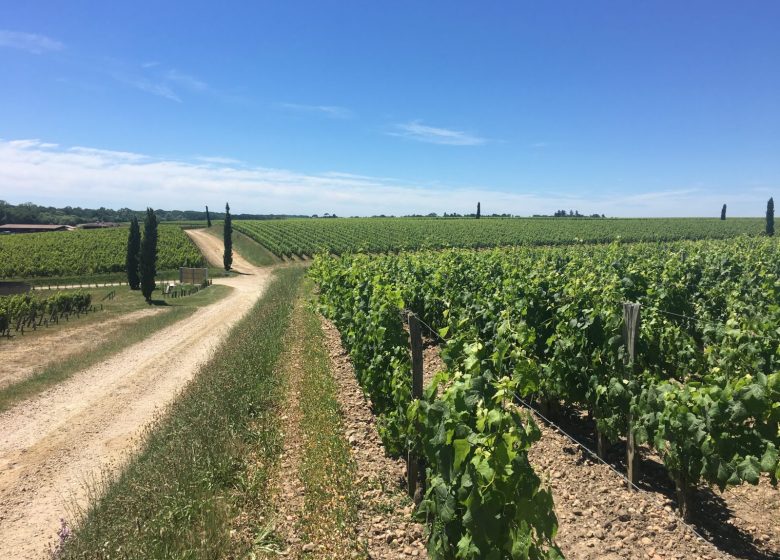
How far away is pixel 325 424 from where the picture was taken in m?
7.58

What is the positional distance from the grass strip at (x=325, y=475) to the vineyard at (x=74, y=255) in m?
37.6

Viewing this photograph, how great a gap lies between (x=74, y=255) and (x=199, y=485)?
149ft

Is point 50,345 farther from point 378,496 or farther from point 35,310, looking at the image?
point 378,496

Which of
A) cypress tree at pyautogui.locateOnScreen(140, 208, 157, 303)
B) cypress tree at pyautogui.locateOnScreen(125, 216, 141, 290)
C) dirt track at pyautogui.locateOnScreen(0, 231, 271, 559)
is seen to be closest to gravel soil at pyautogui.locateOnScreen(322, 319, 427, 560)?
dirt track at pyautogui.locateOnScreen(0, 231, 271, 559)

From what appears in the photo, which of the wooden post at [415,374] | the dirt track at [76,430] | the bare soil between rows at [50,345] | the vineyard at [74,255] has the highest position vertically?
the wooden post at [415,374]

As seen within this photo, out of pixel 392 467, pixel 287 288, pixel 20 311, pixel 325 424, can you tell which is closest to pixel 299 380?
pixel 325 424

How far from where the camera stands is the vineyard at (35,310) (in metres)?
20.6

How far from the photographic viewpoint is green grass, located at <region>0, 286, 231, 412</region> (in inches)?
522

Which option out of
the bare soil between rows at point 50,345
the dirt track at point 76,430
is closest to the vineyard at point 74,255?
the bare soil between rows at point 50,345

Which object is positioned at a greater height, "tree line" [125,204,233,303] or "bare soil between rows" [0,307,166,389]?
"tree line" [125,204,233,303]

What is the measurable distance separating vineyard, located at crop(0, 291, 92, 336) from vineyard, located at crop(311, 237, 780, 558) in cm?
1795

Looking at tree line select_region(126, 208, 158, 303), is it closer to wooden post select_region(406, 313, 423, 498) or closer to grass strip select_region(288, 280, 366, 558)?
grass strip select_region(288, 280, 366, 558)

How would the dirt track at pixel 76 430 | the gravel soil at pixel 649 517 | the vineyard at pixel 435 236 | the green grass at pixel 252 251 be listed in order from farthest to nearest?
the vineyard at pixel 435 236
the green grass at pixel 252 251
the dirt track at pixel 76 430
the gravel soil at pixel 649 517

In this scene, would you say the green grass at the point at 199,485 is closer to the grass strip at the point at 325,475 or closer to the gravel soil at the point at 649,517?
the grass strip at the point at 325,475
